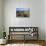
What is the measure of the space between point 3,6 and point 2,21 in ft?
Result: 2.32

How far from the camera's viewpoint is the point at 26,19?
18.2ft

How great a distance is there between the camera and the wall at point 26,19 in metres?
→ 5.50

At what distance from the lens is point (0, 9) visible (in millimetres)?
5422

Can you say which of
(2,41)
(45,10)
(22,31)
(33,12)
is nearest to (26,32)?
(22,31)

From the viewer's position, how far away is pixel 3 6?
5.47 metres

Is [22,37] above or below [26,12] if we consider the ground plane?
below

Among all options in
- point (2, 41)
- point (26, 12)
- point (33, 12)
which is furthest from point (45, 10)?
point (2, 41)

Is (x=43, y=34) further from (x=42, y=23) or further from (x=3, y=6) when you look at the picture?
(x=3, y=6)

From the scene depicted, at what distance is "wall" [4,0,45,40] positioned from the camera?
5.50 m

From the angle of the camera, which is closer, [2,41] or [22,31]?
[2,41]

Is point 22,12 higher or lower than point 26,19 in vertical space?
higher

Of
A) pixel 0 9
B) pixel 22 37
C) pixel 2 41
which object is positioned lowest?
pixel 22 37

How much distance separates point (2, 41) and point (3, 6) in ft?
11.2

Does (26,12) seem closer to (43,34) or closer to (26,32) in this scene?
(26,32)
